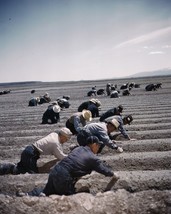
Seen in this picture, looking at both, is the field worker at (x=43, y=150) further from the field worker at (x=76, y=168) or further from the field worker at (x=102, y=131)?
the field worker at (x=76, y=168)

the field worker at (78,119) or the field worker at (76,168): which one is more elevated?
the field worker at (78,119)

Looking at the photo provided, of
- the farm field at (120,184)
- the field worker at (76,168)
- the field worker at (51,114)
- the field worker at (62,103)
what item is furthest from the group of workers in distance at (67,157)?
the field worker at (62,103)

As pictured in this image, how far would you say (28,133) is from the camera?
35.0ft

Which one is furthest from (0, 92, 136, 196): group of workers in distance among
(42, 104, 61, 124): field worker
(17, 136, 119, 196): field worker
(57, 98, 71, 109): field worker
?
(57, 98, 71, 109): field worker

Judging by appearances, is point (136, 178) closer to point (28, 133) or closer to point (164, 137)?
point (164, 137)

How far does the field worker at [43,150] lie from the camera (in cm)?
562

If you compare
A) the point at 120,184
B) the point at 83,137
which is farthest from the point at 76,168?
the point at 83,137

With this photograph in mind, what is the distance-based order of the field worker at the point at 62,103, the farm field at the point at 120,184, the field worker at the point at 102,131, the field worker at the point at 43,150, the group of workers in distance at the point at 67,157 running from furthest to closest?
the field worker at the point at 62,103 → the field worker at the point at 102,131 → the field worker at the point at 43,150 → the group of workers in distance at the point at 67,157 → the farm field at the point at 120,184

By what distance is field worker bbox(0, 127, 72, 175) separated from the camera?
18.4ft

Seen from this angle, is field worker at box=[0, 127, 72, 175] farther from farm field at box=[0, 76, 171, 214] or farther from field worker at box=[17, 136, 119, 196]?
field worker at box=[17, 136, 119, 196]

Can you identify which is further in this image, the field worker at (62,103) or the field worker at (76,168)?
the field worker at (62,103)

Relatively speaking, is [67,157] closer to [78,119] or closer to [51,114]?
[78,119]

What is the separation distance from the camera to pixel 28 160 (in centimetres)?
584

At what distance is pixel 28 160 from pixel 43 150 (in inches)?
15.2
